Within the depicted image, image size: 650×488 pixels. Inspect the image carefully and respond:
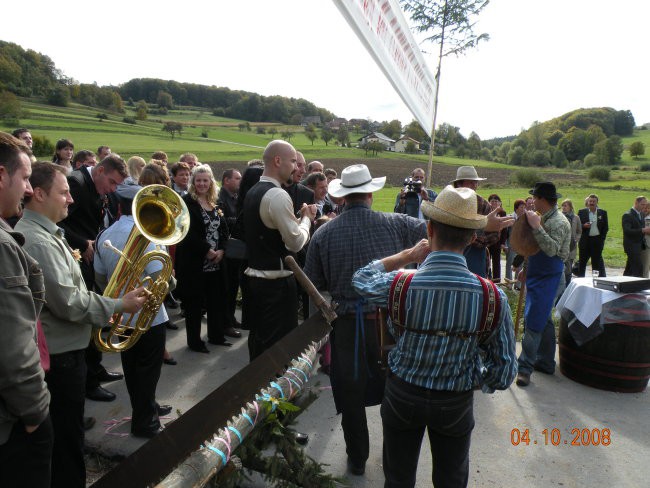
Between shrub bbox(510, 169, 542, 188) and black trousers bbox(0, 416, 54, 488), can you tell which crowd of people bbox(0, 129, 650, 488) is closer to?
black trousers bbox(0, 416, 54, 488)

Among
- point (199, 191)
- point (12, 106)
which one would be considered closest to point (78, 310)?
point (199, 191)

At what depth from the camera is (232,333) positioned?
637 centimetres

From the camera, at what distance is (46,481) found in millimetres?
2035

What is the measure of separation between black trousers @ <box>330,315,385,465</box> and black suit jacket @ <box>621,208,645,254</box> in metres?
10.5

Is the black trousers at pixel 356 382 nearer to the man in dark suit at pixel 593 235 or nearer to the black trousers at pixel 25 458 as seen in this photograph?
the black trousers at pixel 25 458

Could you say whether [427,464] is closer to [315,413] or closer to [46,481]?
[315,413]

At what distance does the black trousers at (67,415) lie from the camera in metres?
2.63

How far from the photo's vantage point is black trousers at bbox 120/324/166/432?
3.72 m

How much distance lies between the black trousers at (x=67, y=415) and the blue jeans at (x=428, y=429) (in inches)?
71.3

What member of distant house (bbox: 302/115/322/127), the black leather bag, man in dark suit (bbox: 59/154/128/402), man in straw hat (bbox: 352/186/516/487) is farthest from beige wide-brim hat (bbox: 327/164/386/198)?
distant house (bbox: 302/115/322/127)

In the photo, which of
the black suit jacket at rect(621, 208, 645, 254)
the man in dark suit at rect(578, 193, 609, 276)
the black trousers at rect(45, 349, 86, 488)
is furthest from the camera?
the man in dark suit at rect(578, 193, 609, 276)

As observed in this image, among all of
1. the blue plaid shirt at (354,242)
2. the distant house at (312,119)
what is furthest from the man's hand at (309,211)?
the distant house at (312,119)

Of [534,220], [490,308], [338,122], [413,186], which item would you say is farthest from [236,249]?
[338,122]
